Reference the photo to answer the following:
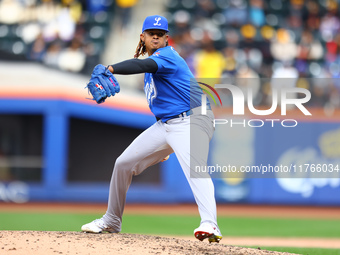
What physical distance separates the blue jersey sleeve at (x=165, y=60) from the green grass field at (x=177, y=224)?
375 centimetres

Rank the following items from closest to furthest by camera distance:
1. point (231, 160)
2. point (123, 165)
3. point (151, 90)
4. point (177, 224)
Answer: point (151, 90) < point (123, 165) < point (177, 224) < point (231, 160)

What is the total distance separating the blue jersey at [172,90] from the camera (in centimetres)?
436

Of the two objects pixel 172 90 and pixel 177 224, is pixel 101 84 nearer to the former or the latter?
pixel 172 90

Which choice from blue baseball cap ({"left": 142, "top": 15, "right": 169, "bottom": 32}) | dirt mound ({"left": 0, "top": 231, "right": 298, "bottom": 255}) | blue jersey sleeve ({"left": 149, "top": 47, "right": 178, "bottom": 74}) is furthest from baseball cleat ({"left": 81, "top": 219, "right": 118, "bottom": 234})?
blue baseball cap ({"left": 142, "top": 15, "right": 169, "bottom": 32})

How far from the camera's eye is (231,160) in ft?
37.2

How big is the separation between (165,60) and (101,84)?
0.51 metres

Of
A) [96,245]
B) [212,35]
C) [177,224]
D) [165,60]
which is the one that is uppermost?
[212,35]

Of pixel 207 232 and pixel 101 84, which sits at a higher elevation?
pixel 101 84

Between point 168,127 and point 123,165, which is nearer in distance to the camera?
point 168,127

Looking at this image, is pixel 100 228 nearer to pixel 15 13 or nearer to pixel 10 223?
pixel 10 223

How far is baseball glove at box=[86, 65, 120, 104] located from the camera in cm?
398

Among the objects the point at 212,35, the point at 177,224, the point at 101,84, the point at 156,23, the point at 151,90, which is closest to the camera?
the point at 101,84

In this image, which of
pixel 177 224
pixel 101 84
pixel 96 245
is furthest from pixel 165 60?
pixel 177 224

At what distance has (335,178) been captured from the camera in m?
11.5
